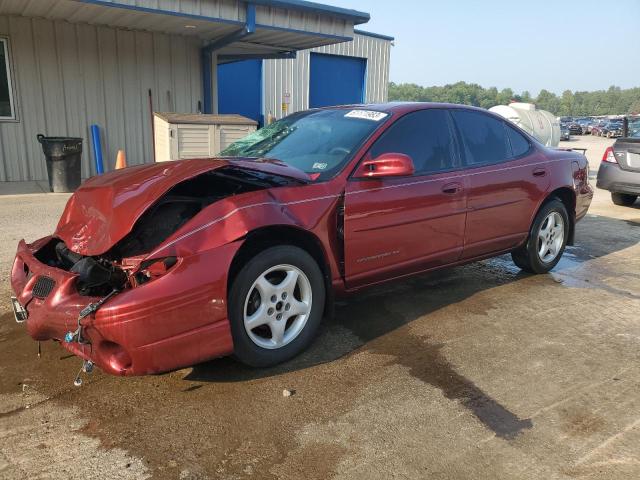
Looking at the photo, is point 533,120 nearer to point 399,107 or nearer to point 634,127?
point 634,127

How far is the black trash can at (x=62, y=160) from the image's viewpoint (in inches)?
359

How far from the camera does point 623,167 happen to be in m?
9.49

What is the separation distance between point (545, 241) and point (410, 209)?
2.15 m

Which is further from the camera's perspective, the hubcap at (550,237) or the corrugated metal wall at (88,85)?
the corrugated metal wall at (88,85)

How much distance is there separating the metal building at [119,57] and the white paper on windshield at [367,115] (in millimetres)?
6055

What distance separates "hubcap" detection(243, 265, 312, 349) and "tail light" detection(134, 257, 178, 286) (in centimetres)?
50

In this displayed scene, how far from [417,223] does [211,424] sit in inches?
81.5

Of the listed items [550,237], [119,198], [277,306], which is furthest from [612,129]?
[119,198]

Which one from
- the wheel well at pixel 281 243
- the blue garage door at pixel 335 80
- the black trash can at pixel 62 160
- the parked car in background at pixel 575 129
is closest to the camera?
the wheel well at pixel 281 243

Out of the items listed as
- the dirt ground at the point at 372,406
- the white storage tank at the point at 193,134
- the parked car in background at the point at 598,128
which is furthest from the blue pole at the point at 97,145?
the parked car in background at the point at 598,128

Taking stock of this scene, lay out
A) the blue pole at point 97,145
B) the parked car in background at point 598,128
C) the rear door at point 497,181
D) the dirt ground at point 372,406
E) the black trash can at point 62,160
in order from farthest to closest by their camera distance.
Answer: the parked car in background at point 598,128, the blue pole at point 97,145, the black trash can at point 62,160, the rear door at point 497,181, the dirt ground at point 372,406

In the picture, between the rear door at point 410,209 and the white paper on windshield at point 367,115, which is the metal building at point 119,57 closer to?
the white paper on windshield at point 367,115

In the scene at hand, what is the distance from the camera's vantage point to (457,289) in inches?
192

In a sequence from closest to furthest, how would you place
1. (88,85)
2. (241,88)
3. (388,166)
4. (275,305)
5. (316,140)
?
(275,305) → (388,166) → (316,140) → (88,85) → (241,88)
